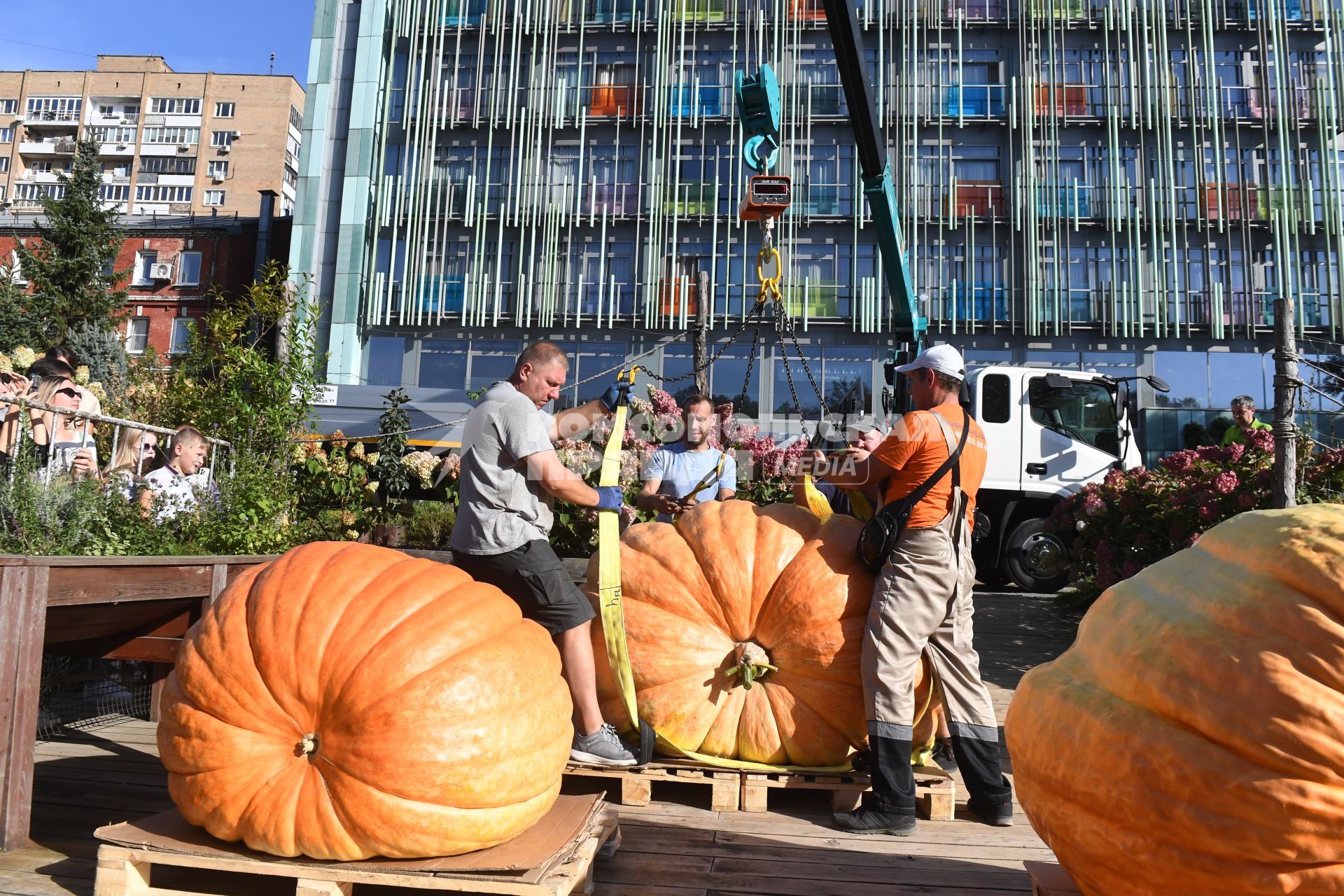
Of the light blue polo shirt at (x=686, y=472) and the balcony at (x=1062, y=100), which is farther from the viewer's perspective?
the balcony at (x=1062, y=100)

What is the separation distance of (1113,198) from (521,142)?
15.0 metres

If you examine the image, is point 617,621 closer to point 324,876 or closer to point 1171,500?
point 324,876

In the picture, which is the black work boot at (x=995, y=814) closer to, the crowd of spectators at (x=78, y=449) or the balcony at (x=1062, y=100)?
the crowd of spectators at (x=78, y=449)

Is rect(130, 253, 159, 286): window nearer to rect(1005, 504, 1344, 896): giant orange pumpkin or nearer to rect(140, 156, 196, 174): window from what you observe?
rect(1005, 504, 1344, 896): giant orange pumpkin

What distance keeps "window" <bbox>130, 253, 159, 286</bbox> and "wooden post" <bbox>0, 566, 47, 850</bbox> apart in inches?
1164

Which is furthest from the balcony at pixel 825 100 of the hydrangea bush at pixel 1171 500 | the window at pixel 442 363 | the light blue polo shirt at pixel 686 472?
the light blue polo shirt at pixel 686 472

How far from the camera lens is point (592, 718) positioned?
302 centimetres

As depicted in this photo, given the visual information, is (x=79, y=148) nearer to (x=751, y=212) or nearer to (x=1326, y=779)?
(x=751, y=212)

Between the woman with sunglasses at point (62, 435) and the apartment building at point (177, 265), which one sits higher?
the apartment building at point (177, 265)

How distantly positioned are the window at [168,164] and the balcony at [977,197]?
54211mm

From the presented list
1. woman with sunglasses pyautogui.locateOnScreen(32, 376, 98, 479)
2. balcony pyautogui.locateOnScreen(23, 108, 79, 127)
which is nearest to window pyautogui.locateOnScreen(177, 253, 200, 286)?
woman with sunglasses pyautogui.locateOnScreen(32, 376, 98, 479)

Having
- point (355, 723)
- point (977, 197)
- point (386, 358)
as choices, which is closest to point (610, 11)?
point (977, 197)

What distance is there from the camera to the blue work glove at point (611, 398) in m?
3.38

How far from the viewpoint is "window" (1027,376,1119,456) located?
32.0ft
